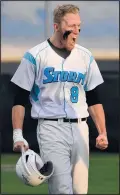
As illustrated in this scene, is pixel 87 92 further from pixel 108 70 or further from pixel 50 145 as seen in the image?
pixel 108 70

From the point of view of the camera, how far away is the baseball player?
4547 mm

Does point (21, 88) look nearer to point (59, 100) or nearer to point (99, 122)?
point (59, 100)

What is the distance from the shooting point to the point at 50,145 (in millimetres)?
4535

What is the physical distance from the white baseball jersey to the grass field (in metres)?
3.33

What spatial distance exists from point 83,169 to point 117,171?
497 cm

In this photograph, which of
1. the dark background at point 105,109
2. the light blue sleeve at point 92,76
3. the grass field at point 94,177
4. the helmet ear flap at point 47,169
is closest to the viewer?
the helmet ear flap at point 47,169

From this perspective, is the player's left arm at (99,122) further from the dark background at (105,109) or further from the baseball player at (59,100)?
the dark background at (105,109)

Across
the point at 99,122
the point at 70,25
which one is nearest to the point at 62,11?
the point at 70,25

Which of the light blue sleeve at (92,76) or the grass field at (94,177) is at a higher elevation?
the light blue sleeve at (92,76)

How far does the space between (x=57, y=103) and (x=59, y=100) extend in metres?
0.02

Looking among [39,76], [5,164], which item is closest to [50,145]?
[39,76]

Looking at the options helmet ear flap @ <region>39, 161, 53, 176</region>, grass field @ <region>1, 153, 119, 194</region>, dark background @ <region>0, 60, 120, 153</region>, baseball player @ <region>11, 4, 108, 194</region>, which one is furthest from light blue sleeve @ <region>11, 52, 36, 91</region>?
dark background @ <region>0, 60, 120, 153</region>

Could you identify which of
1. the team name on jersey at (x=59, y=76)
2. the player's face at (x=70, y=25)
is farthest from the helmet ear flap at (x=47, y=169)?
the player's face at (x=70, y=25)

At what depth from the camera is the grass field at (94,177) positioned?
26.1 feet
